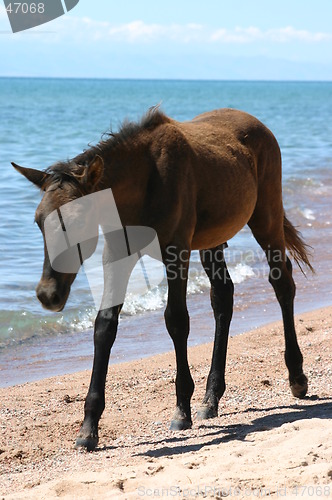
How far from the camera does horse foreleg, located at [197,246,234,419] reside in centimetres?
585

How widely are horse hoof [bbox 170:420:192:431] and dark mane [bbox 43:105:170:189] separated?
1847mm

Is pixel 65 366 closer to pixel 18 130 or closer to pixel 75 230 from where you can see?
pixel 75 230

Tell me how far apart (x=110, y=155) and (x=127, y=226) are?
0.46 m

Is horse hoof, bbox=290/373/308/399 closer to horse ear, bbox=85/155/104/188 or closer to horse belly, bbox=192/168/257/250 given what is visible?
horse belly, bbox=192/168/257/250

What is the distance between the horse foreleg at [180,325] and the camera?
16.8ft

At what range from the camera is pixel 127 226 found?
497cm

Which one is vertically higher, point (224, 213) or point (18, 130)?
point (224, 213)

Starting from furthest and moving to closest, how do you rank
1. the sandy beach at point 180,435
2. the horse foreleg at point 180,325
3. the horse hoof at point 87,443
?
1. the horse foreleg at point 180,325
2. the horse hoof at point 87,443
3. the sandy beach at point 180,435

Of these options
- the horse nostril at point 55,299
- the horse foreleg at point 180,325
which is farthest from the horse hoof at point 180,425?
the horse nostril at point 55,299

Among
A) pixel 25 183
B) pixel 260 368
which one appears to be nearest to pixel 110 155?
pixel 260 368

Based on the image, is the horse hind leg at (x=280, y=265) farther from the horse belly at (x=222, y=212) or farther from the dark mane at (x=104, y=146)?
the dark mane at (x=104, y=146)

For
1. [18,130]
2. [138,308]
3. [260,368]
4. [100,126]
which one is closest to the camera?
[260,368]

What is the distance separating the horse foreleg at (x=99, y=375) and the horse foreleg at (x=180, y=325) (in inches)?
15.2

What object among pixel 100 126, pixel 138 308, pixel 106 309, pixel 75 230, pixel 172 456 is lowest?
pixel 100 126
